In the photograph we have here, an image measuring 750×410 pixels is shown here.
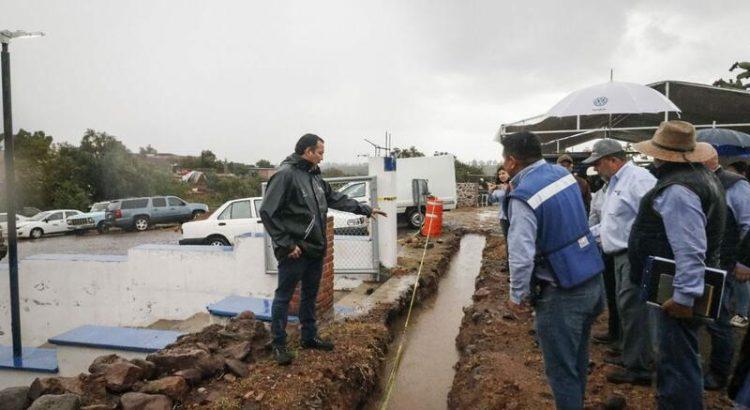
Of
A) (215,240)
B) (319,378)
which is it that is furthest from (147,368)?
(215,240)

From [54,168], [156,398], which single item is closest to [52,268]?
[156,398]

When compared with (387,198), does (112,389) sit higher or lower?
lower

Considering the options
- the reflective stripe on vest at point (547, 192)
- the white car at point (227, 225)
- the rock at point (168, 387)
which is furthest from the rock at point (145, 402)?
the white car at point (227, 225)

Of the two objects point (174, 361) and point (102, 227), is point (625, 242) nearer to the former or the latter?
point (174, 361)

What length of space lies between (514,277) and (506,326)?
2.67 m

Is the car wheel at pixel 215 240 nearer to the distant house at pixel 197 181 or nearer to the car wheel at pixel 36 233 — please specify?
the car wheel at pixel 36 233

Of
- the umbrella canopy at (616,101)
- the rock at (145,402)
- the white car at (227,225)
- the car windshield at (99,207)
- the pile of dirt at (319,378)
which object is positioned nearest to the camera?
the rock at (145,402)

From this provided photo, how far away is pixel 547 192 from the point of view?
2.36 m

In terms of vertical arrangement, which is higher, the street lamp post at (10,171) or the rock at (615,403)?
the street lamp post at (10,171)

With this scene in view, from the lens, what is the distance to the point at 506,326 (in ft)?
15.6

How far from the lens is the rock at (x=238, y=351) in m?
3.75

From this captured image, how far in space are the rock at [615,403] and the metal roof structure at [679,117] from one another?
5796 mm

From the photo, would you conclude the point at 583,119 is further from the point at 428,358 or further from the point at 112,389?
the point at 112,389

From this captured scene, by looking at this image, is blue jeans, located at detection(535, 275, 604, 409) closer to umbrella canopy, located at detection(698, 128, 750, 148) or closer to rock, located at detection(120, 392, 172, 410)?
umbrella canopy, located at detection(698, 128, 750, 148)
